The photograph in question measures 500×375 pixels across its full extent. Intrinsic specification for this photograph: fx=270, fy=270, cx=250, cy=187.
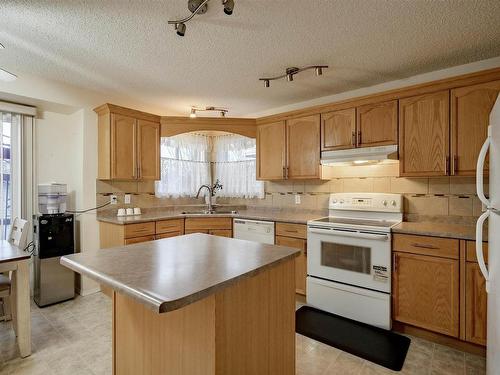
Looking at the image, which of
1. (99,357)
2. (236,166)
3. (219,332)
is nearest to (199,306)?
(219,332)

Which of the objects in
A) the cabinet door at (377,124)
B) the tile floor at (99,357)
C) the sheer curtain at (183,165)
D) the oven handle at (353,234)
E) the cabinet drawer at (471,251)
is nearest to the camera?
the tile floor at (99,357)

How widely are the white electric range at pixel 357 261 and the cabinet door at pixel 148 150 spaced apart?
2060 mm

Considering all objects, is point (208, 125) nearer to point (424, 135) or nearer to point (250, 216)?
point (250, 216)

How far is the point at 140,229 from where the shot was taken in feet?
9.59

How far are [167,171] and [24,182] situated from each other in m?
1.58

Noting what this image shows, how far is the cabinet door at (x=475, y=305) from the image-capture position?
191cm

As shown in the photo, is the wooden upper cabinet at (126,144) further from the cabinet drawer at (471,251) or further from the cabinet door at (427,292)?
the cabinet drawer at (471,251)

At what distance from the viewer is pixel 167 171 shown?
385 cm

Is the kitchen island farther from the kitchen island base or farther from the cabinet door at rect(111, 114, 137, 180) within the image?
the cabinet door at rect(111, 114, 137, 180)

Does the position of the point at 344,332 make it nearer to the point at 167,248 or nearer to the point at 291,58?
the point at 167,248

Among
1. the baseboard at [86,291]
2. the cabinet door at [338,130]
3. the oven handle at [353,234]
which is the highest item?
the cabinet door at [338,130]

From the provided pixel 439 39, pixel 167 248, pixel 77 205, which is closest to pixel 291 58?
pixel 439 39

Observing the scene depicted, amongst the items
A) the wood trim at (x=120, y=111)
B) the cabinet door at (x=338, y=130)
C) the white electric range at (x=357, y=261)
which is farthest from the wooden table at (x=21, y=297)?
the cabinet door at (x=338, y=130)

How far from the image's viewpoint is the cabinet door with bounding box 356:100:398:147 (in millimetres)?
2576
